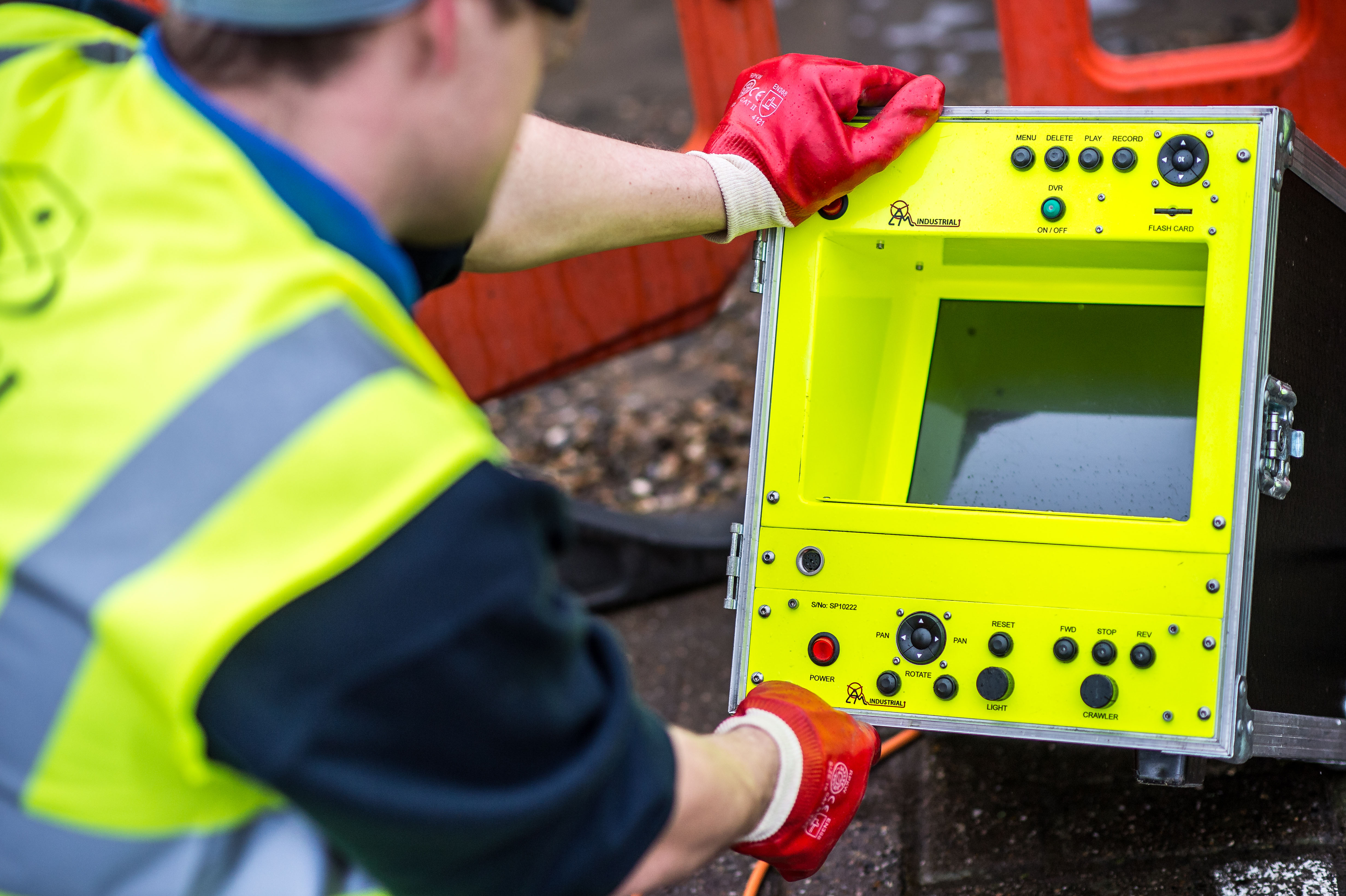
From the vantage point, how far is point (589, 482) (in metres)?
3.55

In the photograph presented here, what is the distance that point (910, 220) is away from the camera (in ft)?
5.60

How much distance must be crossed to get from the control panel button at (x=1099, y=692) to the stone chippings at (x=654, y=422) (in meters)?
1.69

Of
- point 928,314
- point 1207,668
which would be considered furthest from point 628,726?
point 928,314

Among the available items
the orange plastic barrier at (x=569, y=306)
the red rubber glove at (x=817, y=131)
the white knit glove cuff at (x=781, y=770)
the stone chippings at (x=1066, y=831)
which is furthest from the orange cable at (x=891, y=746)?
the orange plastic barrier at (x=569, y=306)

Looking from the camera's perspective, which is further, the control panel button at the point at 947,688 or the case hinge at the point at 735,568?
the case hinge at the point at 735,568

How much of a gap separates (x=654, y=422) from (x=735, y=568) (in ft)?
6.76

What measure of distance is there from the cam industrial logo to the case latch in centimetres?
46

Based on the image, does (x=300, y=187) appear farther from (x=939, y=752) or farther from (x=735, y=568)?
(x=939, y=752)

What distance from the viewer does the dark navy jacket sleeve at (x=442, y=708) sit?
0.82m

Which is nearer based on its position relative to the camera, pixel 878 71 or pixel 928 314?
pixel 878 71

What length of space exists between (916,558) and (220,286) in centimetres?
107

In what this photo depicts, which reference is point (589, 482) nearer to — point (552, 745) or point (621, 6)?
point (552, 745)

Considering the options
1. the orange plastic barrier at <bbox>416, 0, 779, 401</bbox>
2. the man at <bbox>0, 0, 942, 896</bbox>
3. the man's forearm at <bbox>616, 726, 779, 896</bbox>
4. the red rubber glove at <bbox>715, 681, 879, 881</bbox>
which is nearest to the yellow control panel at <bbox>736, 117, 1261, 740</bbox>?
the red rubber glove at <bbox>715, 681, 879, 881</bbox>

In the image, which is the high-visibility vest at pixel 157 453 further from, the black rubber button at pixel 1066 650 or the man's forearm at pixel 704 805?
the black rubber button at pixel 1066 650
